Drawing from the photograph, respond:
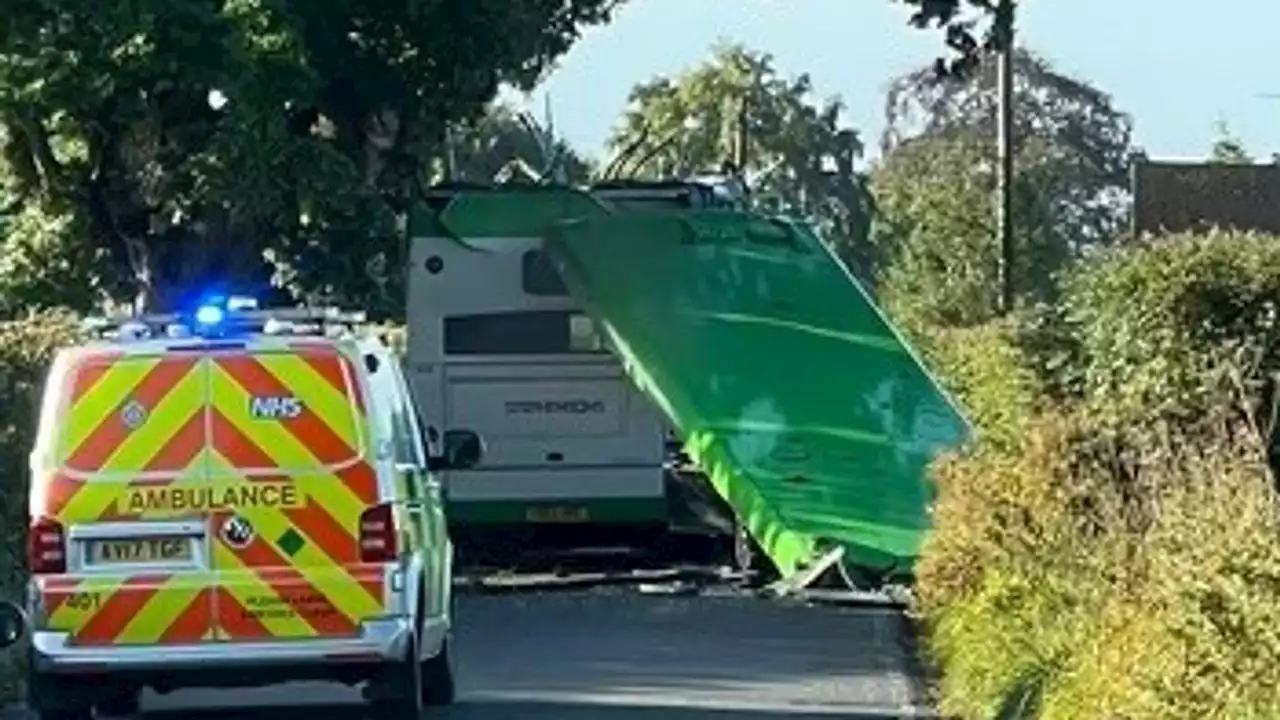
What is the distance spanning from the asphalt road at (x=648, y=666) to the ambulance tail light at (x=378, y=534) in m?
2.20

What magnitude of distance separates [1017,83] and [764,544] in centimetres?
5921

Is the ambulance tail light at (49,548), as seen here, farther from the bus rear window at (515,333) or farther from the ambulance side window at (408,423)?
→ the bus rear window at (515,333)

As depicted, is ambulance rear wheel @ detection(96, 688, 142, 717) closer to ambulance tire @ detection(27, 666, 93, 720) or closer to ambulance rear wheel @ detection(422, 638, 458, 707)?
ambulance tire @ detection(27, 666, 93, 720)

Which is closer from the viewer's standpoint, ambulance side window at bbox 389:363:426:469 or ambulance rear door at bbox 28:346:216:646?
ambulance rear door at bbox 28:346:216:646

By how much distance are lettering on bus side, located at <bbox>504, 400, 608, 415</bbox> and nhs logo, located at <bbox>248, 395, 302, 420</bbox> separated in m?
11.6

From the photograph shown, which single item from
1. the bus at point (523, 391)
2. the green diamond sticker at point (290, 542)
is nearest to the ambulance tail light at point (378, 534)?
the green diamond sticker at point (290, 542)

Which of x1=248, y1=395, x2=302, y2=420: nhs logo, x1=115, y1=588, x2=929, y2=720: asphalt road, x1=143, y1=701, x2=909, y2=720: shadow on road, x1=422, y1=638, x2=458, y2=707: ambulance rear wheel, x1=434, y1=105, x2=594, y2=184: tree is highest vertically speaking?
x1=434, y1=105, x2=594, y2=184: tree

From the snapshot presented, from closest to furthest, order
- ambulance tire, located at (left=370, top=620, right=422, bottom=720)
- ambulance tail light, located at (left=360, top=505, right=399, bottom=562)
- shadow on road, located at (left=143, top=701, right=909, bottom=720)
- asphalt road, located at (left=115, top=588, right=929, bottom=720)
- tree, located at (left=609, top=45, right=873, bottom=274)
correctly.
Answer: ambulance tail light, located at (left=360, top=505, right=399, bottom=562) → ambulance tire, located at (left=370, top=620, right=422, bottom=720) → shadow on road, located at (left=143, top=701, right=909, bottom=720) → asphalt road, located at (left=115, top=588, right=929, bottom=720) → tree, located at (left=609, top=45, right=873, bottom=274)

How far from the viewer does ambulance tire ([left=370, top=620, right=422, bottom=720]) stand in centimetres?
1655

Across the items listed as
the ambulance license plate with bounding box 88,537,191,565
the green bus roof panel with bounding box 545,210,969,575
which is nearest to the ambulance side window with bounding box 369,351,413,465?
the ambulance license plate with bounding box 88,537,191,565

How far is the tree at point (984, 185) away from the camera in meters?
57.2

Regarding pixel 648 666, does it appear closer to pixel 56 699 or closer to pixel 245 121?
pixel 56 699

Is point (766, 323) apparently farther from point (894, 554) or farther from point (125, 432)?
point (125, 432)

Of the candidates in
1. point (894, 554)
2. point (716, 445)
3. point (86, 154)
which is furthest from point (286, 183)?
point (894, 554)
